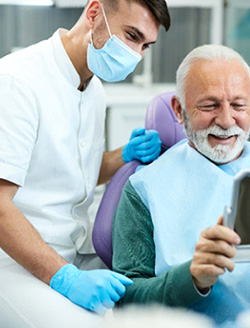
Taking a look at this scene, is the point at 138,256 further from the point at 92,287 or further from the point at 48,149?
the point at 48,149

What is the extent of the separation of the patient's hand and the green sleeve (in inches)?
4.1

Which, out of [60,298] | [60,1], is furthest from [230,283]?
[60,1]

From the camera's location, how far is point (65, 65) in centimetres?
166

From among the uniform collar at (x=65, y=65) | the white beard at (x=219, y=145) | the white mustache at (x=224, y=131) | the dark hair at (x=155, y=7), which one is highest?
the dark hair at (x=155, y=7)

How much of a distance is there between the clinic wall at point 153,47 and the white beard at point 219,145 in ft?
9.87

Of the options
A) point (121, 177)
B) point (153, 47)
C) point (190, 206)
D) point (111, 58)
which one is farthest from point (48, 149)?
point (153, 47)

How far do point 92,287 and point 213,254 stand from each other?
433 millimetres

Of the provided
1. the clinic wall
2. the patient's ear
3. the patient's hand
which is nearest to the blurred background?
the clinic wall

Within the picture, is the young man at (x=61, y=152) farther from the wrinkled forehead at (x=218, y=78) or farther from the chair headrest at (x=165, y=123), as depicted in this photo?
the wrinkled forehead at (x=218, y=78)

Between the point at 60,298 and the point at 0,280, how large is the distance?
211 millimetres

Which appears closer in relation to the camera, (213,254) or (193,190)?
(213,254)

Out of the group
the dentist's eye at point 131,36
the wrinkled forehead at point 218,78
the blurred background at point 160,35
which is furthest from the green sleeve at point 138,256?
the blurred background at point 160,35

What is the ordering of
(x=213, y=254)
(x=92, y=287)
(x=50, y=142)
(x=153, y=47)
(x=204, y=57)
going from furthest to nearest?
(x=153, y=47)
(x=50, y=142)
(x=204, y=57)
(x=92, y=287)
(x=213, y=254)

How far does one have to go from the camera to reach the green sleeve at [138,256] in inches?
47.4
